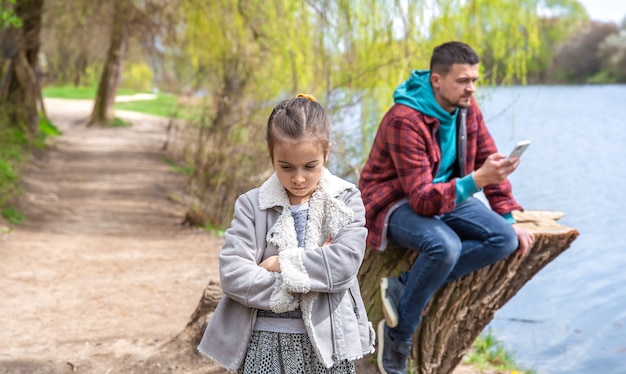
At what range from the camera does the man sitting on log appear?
3.28m

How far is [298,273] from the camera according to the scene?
223 cm

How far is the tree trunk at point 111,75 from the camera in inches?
611

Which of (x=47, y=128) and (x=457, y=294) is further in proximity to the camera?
(x=47, y=128)

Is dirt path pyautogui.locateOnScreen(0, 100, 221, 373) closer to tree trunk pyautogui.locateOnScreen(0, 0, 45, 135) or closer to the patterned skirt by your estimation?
tree trunk pyautogui.locateOnScreen(0, 0, 45, 135)

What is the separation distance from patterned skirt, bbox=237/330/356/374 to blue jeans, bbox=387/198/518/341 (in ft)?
3.38

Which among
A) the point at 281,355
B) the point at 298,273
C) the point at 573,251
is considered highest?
the point at 298,273

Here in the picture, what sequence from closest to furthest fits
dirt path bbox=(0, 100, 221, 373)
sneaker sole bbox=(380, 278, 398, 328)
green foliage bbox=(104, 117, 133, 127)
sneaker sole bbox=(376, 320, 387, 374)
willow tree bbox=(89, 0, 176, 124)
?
sneaker sole bbox=(380, 278, 398, 328), sneaker sole bbox=(376, 320, 387, 374), dirt path bbox=(0, 100, 221, 373), willow tree bbox=(89, 0, 176, 124), green foliage bbox=(104, 117, 133, 127)

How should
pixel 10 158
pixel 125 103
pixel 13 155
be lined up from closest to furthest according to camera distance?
pixel 10 158 < pixel 13 155 < pixel 125 103

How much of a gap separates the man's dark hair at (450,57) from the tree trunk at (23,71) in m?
10.0

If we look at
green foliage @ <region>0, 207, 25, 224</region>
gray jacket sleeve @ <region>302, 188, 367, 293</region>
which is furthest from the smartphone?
green foliage @ <region>0, 207, 25, 224</region>

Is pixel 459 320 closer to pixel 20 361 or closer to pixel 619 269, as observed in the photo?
pixel 20 361

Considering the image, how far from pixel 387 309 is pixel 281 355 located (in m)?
1.16

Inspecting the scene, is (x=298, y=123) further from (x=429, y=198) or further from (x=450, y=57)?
(x=450, y=57)

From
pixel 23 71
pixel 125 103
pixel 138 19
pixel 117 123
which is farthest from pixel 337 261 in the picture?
pixel 125 103
